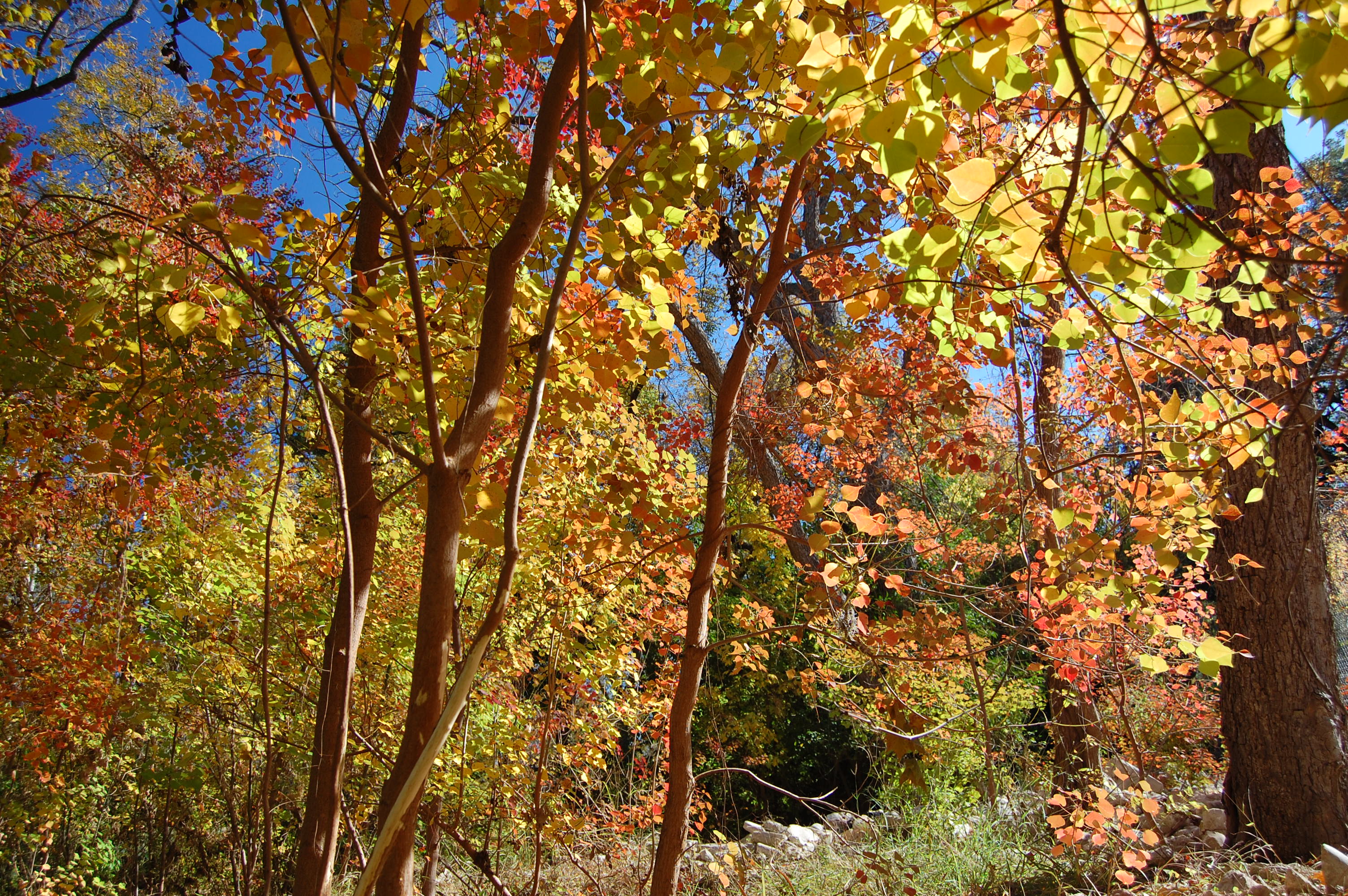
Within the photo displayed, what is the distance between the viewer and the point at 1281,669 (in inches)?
135

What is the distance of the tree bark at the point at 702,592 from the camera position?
180 cm

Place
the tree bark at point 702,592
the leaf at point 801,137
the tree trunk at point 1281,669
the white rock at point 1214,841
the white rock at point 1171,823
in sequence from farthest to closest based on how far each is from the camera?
the white rock at point 1171,823
the white rock at point 1214,841
the tree trunk at point 1281,669
the tree bark at point 702,592
the leaf at point 801,137

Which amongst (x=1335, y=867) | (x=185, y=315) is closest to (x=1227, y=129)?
(x=185, y=315)

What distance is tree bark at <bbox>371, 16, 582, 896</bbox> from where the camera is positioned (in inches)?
38.8

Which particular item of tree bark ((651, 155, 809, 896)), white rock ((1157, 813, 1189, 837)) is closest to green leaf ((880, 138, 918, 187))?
tree bark ((651, 155, 809, 896))

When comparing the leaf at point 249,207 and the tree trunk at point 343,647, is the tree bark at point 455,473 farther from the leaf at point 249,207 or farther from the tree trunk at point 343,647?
the leaf at point 249,207

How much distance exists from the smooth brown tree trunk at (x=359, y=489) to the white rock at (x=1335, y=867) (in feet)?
11.3

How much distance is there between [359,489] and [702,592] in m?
0.95

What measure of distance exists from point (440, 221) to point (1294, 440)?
390 centimetres

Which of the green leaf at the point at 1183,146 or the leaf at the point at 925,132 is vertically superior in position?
the leaf at the point at 925,132

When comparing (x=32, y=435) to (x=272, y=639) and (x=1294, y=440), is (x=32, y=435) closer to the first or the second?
(x=272, y=639)

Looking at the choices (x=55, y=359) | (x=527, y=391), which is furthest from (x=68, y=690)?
(x=527, y=391)

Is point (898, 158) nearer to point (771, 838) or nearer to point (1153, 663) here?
point (1153, 663)

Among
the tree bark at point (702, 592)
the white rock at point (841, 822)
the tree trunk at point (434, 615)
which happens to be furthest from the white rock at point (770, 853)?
the tree trunk at point (434, 615)
